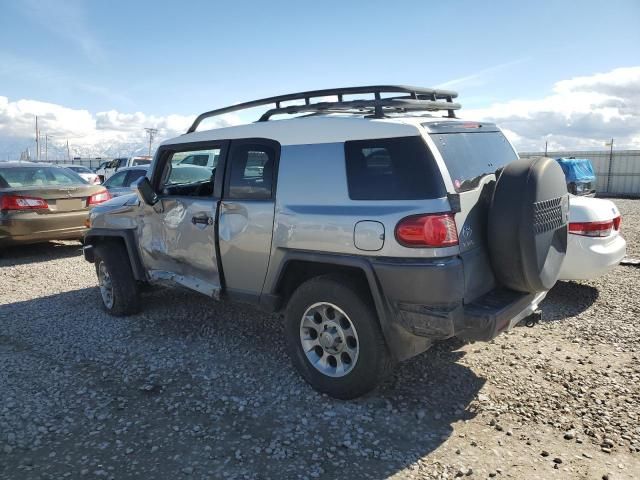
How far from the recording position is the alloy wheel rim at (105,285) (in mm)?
5379

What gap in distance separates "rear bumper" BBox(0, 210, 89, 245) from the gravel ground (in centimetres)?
331

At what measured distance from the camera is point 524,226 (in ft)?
10.0

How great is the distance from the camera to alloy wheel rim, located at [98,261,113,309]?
5.38 m

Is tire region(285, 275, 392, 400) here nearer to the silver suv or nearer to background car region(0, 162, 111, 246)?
the silver suv

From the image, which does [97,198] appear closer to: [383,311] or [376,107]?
[376,107]

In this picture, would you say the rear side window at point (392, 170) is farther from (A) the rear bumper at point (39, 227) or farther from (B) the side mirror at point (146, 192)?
(A) the rear bumper at point (39, 227)

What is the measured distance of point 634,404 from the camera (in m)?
3.40

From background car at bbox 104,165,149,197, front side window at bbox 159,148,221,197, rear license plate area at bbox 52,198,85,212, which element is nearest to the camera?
front side window at bbox 159,148,221,197

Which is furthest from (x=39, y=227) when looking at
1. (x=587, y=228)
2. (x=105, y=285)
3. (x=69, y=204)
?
(x=587, y=228)

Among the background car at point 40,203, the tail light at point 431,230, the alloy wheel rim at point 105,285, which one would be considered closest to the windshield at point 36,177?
the background car at point 40,203

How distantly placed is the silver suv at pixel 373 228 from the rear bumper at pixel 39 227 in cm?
511

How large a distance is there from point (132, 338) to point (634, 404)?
13.9ft

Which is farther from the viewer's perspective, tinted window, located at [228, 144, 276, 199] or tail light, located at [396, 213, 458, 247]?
tinted window, located at [228, 144, 276, 199]

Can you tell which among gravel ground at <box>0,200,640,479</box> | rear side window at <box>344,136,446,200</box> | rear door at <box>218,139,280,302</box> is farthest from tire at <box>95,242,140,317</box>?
rear side window at <box>344,136,446,200</box>
